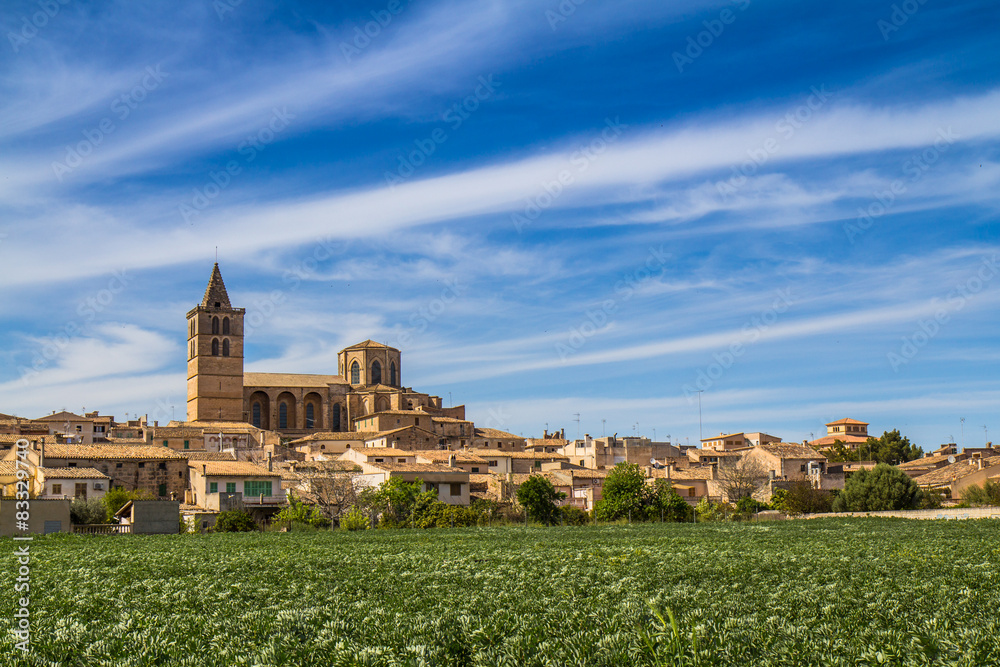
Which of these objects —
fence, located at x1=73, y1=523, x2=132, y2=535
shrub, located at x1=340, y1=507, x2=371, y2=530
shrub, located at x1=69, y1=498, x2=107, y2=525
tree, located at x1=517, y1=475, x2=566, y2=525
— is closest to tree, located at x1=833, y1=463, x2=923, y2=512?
tree, located at x1=517, y1=475, x2=566, y2=525

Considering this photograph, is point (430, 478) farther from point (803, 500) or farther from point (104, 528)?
point (803, 500)

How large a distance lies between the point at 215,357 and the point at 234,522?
70375mm

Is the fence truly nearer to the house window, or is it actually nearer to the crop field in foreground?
the house window

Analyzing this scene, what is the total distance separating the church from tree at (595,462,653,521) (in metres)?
46.4

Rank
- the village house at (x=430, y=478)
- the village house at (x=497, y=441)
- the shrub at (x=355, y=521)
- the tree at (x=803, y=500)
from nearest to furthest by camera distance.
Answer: the shrub at (x=355, y=521) < the village house at (x=430, y=478) < the tree at (x=803, y=500) < the village house at (x=497, y=441)

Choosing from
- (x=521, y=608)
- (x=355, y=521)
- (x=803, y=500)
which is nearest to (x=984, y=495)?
(x=803, y=500)

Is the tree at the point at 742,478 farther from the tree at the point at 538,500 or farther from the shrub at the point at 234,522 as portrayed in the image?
the shrub at the point at 234,522

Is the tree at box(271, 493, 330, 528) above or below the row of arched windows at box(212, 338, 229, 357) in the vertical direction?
below

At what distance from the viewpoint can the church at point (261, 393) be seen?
392ft

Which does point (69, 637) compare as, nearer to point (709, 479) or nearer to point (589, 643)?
point (589, 643)

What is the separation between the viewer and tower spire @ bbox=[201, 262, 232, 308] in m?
127

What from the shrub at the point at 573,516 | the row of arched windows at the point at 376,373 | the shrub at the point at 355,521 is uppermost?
the row of arched windows at the point at 376,373

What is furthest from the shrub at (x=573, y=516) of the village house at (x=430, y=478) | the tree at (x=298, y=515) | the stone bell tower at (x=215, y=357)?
the stone bell tower at (x=215, y=357)

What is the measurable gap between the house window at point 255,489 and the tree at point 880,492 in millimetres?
40625
